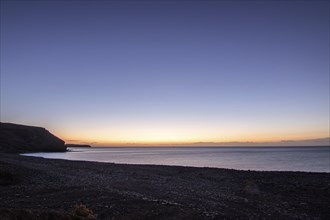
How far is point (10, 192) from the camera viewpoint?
18453 millimetres

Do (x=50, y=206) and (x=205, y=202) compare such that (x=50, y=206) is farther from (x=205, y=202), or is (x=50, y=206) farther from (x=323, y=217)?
(x=323, y=217)

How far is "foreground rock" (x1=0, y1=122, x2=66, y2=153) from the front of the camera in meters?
132

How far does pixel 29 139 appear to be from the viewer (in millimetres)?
145500

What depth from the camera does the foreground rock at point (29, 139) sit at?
132 m

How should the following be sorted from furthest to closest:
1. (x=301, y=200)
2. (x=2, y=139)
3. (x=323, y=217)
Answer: (x=2, y=139), (x=301, y=200), (x=323, y=217)

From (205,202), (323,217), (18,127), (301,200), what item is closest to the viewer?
(323,217)

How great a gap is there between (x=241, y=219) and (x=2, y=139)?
13088 centimetres

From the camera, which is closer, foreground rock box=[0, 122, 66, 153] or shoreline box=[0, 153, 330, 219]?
shoreline box=[0, 153, 330, 219]

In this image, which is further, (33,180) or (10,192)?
(33,180)

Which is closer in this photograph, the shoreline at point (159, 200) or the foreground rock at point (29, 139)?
the shoreline at point (159, 200)

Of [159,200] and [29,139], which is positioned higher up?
[159,200]

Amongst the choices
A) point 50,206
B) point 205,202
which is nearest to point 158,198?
point 205,202

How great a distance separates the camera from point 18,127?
157m

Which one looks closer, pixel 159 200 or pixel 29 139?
pixel 159 200
